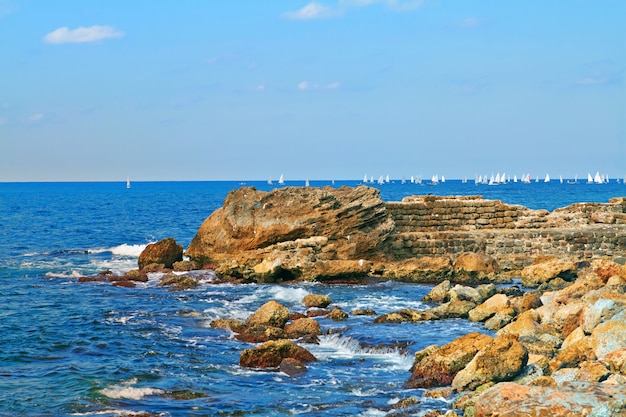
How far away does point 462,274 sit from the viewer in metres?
24.6

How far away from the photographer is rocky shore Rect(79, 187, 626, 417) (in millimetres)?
11609

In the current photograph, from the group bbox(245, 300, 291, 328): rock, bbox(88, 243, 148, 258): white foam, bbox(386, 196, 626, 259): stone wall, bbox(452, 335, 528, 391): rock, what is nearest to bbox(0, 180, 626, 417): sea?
bbox(452, 335, 528, 391): rock

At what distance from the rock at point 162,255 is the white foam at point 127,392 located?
15.9 meters

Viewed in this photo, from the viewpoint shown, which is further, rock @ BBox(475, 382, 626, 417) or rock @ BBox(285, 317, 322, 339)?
rock @ BBox(285, 317, 322, 339)

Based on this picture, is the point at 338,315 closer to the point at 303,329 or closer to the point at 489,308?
the point at 303,329

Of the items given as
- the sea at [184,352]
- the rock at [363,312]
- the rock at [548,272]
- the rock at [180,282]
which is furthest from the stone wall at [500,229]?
the rock at [363,312]

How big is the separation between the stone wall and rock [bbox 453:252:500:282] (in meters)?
1.90

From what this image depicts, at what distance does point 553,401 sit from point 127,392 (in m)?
6.96

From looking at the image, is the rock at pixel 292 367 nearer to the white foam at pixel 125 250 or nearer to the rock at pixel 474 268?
the rock at pixel 474 268

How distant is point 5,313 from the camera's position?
20750mm

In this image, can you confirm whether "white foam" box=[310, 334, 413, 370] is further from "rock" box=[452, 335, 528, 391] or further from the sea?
"rock" box=[452, 335, 528, 391]

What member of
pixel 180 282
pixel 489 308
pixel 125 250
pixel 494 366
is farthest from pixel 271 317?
pixel 125 250

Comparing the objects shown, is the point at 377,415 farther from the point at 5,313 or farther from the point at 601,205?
the point at 601,205

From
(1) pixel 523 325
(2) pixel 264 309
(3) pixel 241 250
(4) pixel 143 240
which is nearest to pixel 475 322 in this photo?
(1) pixel 523 325
